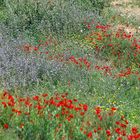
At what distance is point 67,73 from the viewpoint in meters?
8.36

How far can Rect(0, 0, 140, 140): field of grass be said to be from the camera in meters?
5.90

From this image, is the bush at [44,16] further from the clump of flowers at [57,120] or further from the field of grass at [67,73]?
the clump of flowers at [57,120]

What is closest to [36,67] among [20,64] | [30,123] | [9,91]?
[20,64]

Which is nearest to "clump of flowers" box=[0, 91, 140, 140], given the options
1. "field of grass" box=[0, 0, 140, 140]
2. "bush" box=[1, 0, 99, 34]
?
"field of grass" box=[0, 0, 140, 140]

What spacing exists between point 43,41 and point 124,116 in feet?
13.4

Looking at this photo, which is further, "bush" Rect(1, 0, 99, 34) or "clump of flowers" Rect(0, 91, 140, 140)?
"bush" Rect(1, 0, 99, 34)

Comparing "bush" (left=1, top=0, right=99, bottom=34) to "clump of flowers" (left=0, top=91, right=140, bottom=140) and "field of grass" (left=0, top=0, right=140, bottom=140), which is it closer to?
"field of grass" (left=0, top=0, right=140, bottom=140)

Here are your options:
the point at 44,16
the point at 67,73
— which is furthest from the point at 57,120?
the point at 44,16

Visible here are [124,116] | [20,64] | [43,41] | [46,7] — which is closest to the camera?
[124,116]

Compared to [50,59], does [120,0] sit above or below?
below

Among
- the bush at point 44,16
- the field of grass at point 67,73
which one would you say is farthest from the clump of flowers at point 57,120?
the bush at point 44,16

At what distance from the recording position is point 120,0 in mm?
17562

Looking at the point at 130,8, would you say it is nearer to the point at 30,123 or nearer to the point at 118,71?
the point at 118,71

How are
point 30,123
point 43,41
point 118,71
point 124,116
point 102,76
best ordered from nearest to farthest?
point 30,123 → point 124,116 → point 102,76 → point 118,71 → point 43,41
